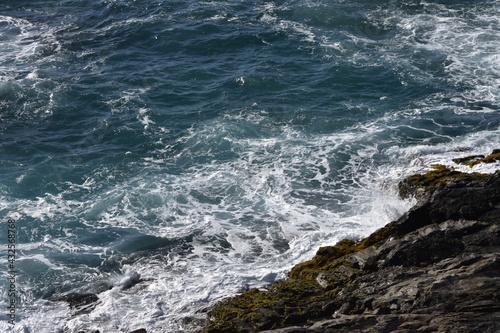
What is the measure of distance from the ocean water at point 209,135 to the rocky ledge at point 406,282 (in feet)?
6.42

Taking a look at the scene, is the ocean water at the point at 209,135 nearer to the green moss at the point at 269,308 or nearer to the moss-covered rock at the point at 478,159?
the moss-covered rock at the point at 478,159

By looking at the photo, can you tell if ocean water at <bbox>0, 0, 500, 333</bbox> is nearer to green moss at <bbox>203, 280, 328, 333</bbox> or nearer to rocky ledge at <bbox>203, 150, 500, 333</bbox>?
green moss at <bbox>203, 280, 328, 333</bbox>

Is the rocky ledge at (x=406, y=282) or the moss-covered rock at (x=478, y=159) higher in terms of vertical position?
the rocky ledge at (x=406, y=282)

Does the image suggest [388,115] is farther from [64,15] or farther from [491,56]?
[64,15]

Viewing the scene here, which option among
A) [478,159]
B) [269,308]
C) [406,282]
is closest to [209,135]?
[478,159]

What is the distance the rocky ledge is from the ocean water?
1.96 m

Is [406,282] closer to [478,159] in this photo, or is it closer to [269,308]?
[269,308]

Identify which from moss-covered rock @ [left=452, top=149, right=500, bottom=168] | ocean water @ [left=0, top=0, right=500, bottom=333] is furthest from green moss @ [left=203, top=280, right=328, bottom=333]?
moss-covered rock @ [left=452, top=149, right=500, bottom=168]

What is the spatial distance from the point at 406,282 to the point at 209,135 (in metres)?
15.9

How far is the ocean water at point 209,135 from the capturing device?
66.4 ft

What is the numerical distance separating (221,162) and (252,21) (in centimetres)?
1686

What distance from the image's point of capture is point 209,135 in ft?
93.0

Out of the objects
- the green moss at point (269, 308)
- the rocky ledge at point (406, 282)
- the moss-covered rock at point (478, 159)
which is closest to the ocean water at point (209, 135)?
the moss-covered rock at point (478, 159)

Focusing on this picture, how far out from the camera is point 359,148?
26.7 m
